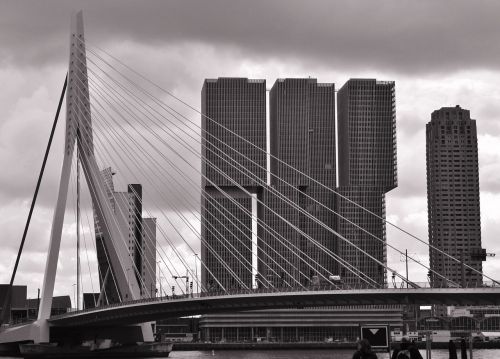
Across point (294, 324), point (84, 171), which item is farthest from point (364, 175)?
point (84, 171)

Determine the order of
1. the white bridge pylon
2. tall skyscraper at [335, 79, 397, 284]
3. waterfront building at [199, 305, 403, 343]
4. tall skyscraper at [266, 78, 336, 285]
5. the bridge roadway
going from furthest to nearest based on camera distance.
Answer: tall skyscraper at [335, 79, 397, 284] → tall skyscraper at [266, 78, 336, 285] → waterfront building at [199, 305, 403, 343] → the white bridge pylon → the bridge roadway

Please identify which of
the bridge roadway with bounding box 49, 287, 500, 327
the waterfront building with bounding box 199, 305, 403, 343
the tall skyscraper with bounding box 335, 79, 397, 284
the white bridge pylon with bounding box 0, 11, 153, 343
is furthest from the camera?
the tall skyscraper with bounding box 335, 79, 397, 284

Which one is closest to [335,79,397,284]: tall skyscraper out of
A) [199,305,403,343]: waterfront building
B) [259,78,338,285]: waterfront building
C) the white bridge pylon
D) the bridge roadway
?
[259,78,338,285]: waterfront building

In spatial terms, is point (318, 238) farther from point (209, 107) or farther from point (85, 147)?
point (85, 147)

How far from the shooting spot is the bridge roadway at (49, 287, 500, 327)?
61.9 m

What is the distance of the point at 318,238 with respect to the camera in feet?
627

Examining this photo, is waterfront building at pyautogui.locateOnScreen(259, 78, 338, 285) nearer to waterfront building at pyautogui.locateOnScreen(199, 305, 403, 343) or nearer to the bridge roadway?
waterfront building at pyautogui.locateOnScreen(199, 305, 403, 343)

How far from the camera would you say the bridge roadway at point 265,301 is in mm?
61906

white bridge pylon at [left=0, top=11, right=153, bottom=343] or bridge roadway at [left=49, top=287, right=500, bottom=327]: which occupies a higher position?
white bridge pylon at [left=0, top=11, right=153, bottom=343]

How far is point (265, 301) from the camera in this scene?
67.9 meters

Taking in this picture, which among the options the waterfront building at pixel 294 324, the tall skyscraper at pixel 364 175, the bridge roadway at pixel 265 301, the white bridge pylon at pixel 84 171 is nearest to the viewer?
the bridge roadway at pixel 265 301

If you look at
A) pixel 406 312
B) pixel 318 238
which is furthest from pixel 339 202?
pixel 406 312

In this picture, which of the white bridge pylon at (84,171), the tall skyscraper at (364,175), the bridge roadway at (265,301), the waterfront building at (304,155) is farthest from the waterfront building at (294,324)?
the white bridge pylon at (84,171)

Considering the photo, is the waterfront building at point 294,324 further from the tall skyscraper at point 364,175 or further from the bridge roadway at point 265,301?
the bridge roadway at point 265,301
